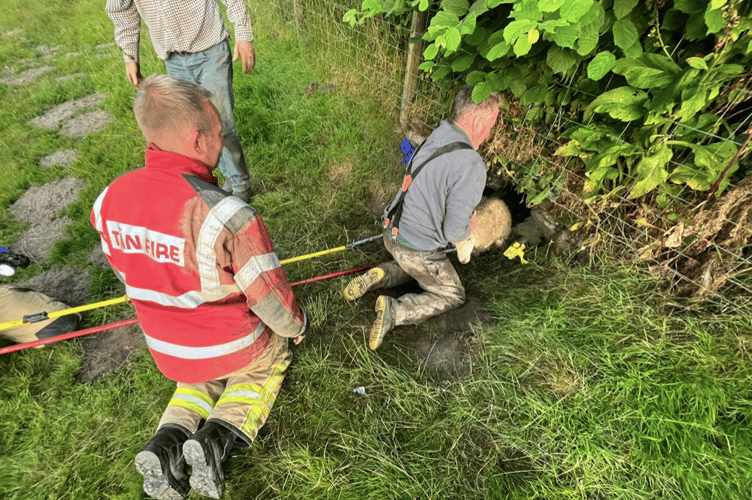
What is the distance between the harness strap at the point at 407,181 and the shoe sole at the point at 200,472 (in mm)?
1832

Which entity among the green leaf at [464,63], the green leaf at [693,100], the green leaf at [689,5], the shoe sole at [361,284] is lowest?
the shoe sole at [361,284]

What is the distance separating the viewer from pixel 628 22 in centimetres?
170

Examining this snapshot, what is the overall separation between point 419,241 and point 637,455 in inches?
68.7

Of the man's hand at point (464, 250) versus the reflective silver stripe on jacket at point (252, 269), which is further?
the man's hand at point (464, 250)

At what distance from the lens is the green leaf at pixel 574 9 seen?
1332 mm

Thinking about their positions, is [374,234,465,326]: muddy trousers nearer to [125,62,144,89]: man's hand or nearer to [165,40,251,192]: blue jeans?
[165,40,251,192]: blue jeans

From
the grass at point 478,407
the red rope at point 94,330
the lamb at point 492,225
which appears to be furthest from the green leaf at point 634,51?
the red rope at point 94,330

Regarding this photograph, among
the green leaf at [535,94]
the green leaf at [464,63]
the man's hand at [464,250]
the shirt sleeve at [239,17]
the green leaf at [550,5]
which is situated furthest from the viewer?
the shirt sleeve at [239,17]

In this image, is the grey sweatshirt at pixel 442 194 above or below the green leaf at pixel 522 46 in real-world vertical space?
below

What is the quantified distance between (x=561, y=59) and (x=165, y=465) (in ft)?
10.0

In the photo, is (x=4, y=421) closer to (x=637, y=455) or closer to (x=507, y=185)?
(x=637, y=455)

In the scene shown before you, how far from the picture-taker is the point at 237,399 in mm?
1984

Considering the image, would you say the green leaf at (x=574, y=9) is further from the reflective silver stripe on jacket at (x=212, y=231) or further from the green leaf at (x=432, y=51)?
the reflective silver stripe on jacket at (x=212, y=231)

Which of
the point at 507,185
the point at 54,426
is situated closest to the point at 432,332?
the point at 507,185
